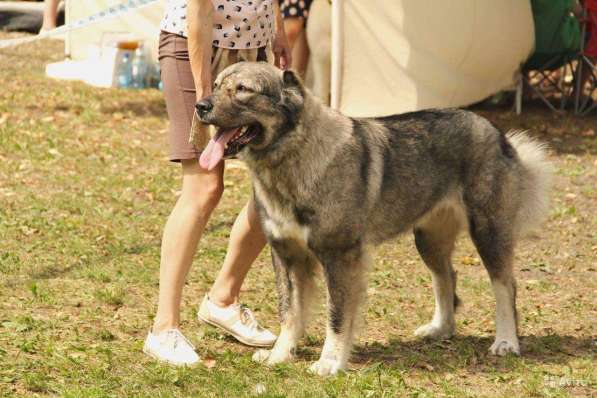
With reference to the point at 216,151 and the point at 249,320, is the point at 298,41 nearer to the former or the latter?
the point at 249,320

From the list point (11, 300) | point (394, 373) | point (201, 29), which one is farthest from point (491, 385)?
point (11, 300)

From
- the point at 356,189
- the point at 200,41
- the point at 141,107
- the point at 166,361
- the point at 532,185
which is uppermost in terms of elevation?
the point at 200,41

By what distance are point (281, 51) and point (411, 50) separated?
4605mm

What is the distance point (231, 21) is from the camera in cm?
487

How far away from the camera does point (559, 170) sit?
9.31 m

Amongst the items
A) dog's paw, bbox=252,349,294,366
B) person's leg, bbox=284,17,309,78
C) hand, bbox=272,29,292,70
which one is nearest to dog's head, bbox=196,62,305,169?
hand, bbox=272,29,292,70

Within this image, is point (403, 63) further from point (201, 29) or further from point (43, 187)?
point (201, 29)

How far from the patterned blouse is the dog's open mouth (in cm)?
54

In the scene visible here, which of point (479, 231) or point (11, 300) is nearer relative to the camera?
point (479, 231)

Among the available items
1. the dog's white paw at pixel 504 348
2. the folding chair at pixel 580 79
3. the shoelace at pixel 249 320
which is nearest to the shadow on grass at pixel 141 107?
the folding chair at pixel 580 79

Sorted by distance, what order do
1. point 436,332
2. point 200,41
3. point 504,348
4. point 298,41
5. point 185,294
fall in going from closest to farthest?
point 200,41, point 504,348, point 436,332, point 185,294, point 298,41

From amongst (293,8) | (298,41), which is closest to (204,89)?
(293,8)

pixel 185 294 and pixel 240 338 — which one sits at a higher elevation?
pixel 240 338

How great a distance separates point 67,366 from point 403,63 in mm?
5743
